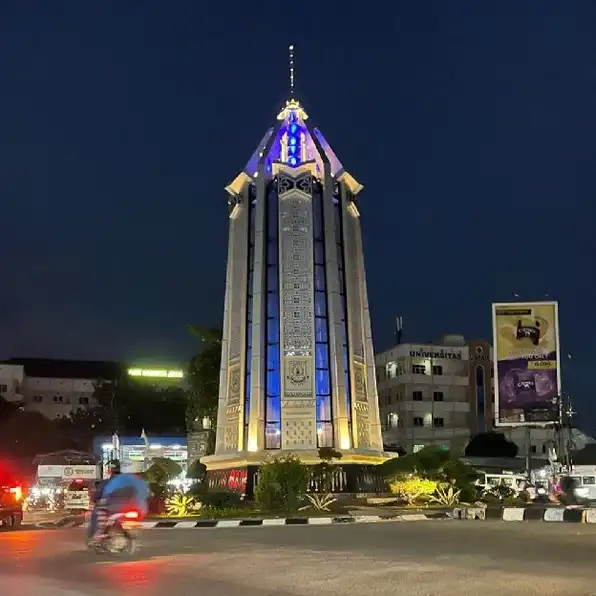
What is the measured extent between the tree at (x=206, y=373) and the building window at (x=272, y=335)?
775 cm

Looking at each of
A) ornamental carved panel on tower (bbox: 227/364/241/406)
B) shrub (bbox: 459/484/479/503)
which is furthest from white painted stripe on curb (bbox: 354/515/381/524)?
ornamental carved panel on tower (bbox: 227/364/241/406)

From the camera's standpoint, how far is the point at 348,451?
34.4m

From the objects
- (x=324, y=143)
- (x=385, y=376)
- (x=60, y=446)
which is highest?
(x=324, y=143)

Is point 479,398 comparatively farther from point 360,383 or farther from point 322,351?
point 322,351

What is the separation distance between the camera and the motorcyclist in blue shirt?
42.8 feet

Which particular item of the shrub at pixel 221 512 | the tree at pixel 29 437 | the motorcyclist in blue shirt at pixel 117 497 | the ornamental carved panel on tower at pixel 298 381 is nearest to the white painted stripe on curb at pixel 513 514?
the shrub at pixel 221 512

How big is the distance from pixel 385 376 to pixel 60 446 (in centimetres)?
2760

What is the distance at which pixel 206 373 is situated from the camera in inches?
1735

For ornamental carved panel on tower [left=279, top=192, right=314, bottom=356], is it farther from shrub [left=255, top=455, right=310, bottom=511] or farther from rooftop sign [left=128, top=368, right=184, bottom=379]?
rooftop sign [left=128, top=368, right=184, bottom=379]

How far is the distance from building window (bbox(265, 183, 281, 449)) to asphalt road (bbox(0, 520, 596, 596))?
18081 mm

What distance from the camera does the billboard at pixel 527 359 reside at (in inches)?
1277

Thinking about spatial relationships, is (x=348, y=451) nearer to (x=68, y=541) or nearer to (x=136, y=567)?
(x=68, y=541)

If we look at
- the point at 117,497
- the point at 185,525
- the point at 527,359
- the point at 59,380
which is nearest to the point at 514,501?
the point at 527,359

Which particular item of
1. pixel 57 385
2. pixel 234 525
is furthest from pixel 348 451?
pixel 57 385
